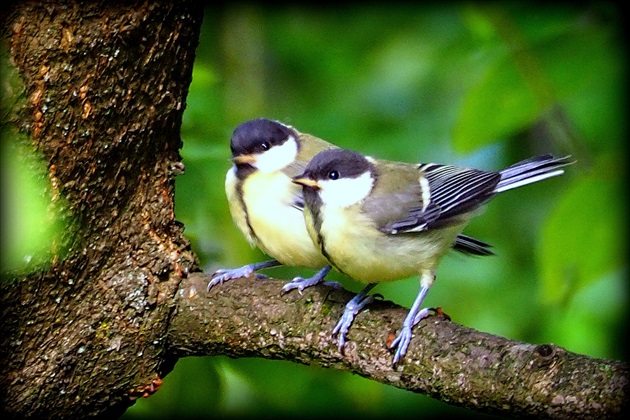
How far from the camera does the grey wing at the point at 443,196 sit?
2.00 m

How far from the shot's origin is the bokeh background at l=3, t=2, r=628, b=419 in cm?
201

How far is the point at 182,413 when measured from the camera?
74.3 inches

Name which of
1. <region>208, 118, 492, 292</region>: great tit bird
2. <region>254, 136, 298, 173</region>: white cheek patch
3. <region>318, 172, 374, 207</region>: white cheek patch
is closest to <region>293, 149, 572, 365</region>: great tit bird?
<region>318, 172, 374, 207</region>: white cheek patch

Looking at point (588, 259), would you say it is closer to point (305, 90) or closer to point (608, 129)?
point (608, 129)

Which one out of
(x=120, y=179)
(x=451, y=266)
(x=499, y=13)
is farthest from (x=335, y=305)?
(x=451, y=266)

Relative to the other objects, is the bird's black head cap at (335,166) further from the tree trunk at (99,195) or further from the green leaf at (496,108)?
the tree trunk at (99,195)

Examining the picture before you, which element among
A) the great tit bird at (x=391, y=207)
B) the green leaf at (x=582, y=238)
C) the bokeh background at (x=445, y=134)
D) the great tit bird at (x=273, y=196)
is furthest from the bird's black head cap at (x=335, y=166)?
the green leaf at (x=582, y=238)

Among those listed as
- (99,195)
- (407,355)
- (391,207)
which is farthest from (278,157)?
(407,355)

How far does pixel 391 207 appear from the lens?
2.03 metres

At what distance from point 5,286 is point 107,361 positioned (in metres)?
0.28

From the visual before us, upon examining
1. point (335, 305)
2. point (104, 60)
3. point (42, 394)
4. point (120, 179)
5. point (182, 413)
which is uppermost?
point (104, 60)

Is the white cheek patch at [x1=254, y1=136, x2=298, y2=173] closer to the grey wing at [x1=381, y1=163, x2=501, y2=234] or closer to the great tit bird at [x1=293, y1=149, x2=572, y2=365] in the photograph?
the great tit bird at [x1=293, y1=149, x2=572, y2=365]

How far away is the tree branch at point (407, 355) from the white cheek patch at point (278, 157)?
0.56 metres

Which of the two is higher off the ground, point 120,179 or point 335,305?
point 120,179
